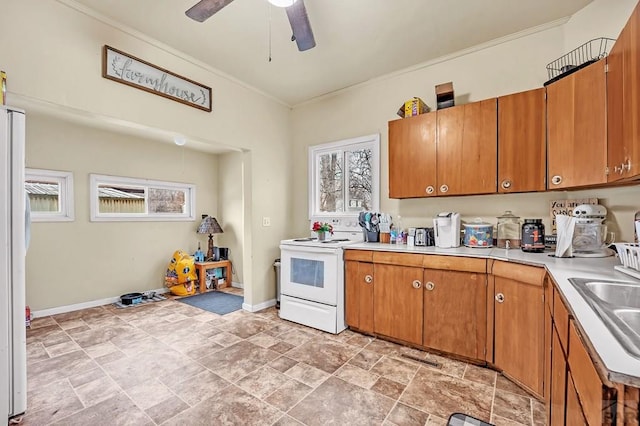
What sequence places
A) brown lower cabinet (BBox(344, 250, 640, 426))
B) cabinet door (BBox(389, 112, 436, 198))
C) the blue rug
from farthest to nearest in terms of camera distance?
the blue rug
cabinet door (BBox(389, 112, 436, 198))
brown lower cabinet (BBox(344, 250, 640, 426))

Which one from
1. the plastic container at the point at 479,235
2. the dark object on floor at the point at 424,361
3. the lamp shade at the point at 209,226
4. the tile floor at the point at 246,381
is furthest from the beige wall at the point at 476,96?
the lamp shade at the point at 209,226

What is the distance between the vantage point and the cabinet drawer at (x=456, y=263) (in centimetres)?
219

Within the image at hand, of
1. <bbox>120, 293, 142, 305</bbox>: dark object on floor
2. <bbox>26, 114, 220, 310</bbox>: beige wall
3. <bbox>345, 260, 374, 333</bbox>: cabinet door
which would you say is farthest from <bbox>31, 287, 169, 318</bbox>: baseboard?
<bbox>345, 260, 374, 333</bbox>: cabinet door

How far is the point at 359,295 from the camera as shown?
285 centimetres

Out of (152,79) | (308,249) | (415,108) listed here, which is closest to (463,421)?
(308,249)

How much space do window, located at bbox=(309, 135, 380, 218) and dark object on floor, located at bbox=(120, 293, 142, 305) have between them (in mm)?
2705

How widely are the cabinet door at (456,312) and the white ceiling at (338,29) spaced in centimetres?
210

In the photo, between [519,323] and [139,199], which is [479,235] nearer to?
[519,323]

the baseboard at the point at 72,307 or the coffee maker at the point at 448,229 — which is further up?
the coffee maker at the point at 448,229

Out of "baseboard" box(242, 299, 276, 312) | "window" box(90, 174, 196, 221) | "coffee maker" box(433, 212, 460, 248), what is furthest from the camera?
"window" box(90, 174, 196, 221)

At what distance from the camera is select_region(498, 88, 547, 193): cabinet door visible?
2.21 meters

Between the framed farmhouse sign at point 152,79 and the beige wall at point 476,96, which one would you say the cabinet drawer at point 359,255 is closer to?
the beige wall at point 476,96

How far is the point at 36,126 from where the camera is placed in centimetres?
343

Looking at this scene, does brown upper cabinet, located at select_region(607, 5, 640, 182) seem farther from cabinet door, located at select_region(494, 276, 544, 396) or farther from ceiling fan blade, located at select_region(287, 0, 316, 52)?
ceiling fan blade, located at select_region(287, 0, 316, 52)
